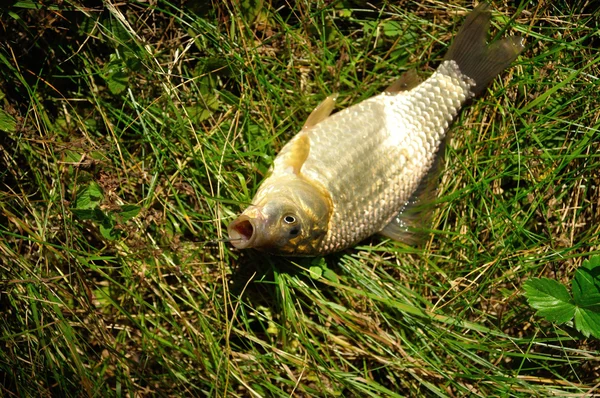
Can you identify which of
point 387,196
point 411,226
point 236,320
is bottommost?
point 236,320

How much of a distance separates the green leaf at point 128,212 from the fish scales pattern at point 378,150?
0.76 metres

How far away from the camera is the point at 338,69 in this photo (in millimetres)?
3098

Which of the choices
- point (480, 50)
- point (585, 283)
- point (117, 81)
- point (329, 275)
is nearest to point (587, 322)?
point (585, 283)

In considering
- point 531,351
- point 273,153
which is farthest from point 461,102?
point 531,351

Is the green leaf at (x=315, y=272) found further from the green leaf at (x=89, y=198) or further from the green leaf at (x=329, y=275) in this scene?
the green leaf at (x=89, y=198)

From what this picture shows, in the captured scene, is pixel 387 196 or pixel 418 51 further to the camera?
pixel 418 51

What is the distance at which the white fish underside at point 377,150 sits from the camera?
272cm

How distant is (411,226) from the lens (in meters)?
3.02

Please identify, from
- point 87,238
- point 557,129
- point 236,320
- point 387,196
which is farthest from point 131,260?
point 557,129

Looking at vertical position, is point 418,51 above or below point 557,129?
above

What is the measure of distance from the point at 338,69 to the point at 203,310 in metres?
1.34

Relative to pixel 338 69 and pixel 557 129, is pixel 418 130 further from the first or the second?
pixel 557 129

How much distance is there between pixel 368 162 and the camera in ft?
9.09

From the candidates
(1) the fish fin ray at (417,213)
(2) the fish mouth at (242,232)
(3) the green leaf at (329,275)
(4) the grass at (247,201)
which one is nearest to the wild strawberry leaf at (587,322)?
(4) the grass at (247,201)
